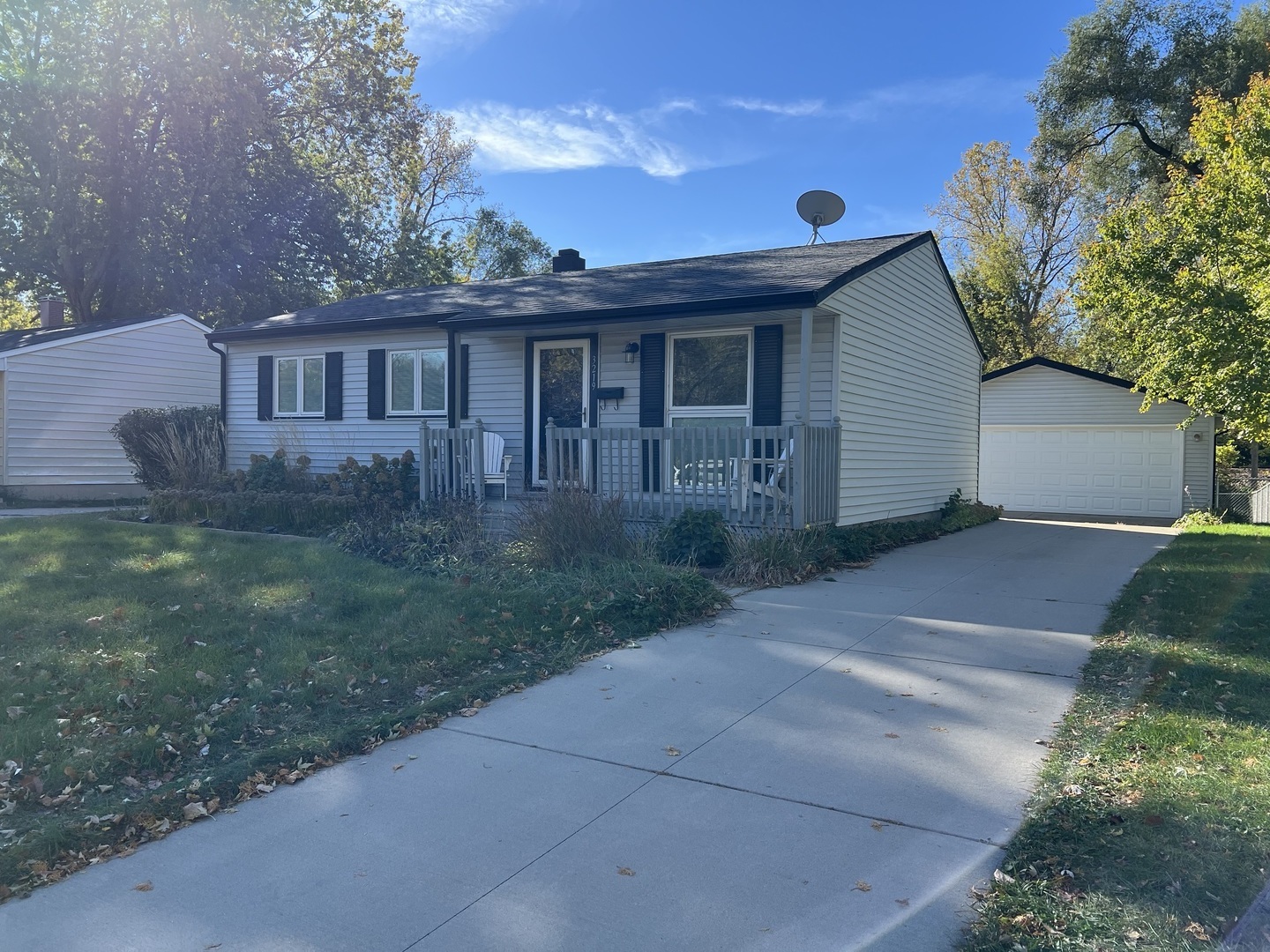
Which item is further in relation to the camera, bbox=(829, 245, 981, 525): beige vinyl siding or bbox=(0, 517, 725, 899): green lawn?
bbox=(829, 245, 981, 525): beige vinyl siding

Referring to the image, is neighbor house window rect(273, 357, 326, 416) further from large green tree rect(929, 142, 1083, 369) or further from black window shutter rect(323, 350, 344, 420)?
large green tree rect(929, 142, 1083, 369)

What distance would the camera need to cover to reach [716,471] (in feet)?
33.1

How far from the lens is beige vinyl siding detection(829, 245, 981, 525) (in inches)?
462

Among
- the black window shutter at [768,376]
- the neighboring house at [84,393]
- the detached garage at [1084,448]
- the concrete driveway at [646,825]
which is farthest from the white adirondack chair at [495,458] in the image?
the detached garage at [1084,448]

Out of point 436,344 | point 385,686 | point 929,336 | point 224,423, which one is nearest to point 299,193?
point 224,423

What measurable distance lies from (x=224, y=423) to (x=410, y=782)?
14027 mm

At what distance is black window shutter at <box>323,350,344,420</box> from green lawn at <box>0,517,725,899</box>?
5917mm

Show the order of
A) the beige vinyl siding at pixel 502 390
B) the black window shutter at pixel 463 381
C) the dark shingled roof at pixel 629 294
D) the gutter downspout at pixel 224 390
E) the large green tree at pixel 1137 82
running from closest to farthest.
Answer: the dark shingled roof at pixel 629 294, the beige vinyl siding at pixel 502 390, the black window shutter at pixel 463 381, the gutter downspout at pixel 224 390, the large green tree at pixel 1137 82

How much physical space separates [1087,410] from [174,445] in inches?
717

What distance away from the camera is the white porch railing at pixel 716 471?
32.2 ft

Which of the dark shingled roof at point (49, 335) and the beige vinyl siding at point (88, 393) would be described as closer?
the beige vinyl siding at point (88, 393)

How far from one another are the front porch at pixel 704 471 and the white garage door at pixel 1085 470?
11.8 m

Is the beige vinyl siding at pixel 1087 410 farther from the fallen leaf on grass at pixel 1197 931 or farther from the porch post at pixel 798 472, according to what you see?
the fallen leaf on grass at pixel 1197 931

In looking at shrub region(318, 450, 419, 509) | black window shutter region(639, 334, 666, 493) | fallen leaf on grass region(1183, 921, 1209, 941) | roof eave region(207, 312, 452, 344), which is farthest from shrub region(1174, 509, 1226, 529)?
fallen leaf on grass region(1183, 921, 1209, 941)
